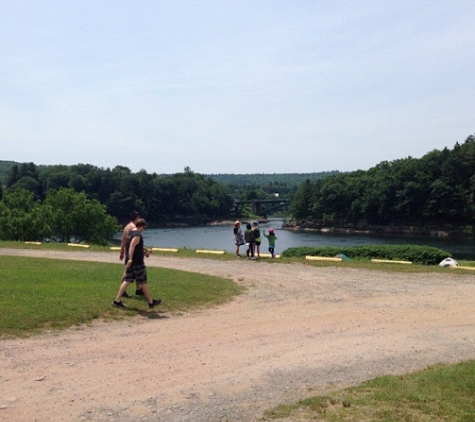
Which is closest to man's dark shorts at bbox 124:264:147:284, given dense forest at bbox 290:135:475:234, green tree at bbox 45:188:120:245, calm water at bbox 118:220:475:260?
calm water at bbox 118:220:475:260

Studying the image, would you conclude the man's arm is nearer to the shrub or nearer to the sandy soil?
the sandy soil

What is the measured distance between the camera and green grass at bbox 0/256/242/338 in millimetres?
10625

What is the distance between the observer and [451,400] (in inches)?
273

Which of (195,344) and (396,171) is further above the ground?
(396,171)

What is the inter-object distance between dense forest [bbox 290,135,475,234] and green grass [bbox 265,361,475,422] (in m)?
92.7

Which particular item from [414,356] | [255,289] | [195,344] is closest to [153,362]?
[195,344]

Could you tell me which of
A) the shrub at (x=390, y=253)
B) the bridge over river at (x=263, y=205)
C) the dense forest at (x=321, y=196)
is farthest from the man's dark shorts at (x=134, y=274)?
the bridge over river at (x=263, y=205)

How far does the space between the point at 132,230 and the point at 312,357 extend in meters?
5.54

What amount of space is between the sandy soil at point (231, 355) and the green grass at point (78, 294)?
409mm

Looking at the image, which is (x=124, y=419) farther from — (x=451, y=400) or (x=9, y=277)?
(x=9, y=277)

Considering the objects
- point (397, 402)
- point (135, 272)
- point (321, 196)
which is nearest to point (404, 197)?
point (321, 196)

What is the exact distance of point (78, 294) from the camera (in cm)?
1283

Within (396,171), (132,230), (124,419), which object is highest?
(396,171)

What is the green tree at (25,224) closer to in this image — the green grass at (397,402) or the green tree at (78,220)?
the green tree at (78,220)
